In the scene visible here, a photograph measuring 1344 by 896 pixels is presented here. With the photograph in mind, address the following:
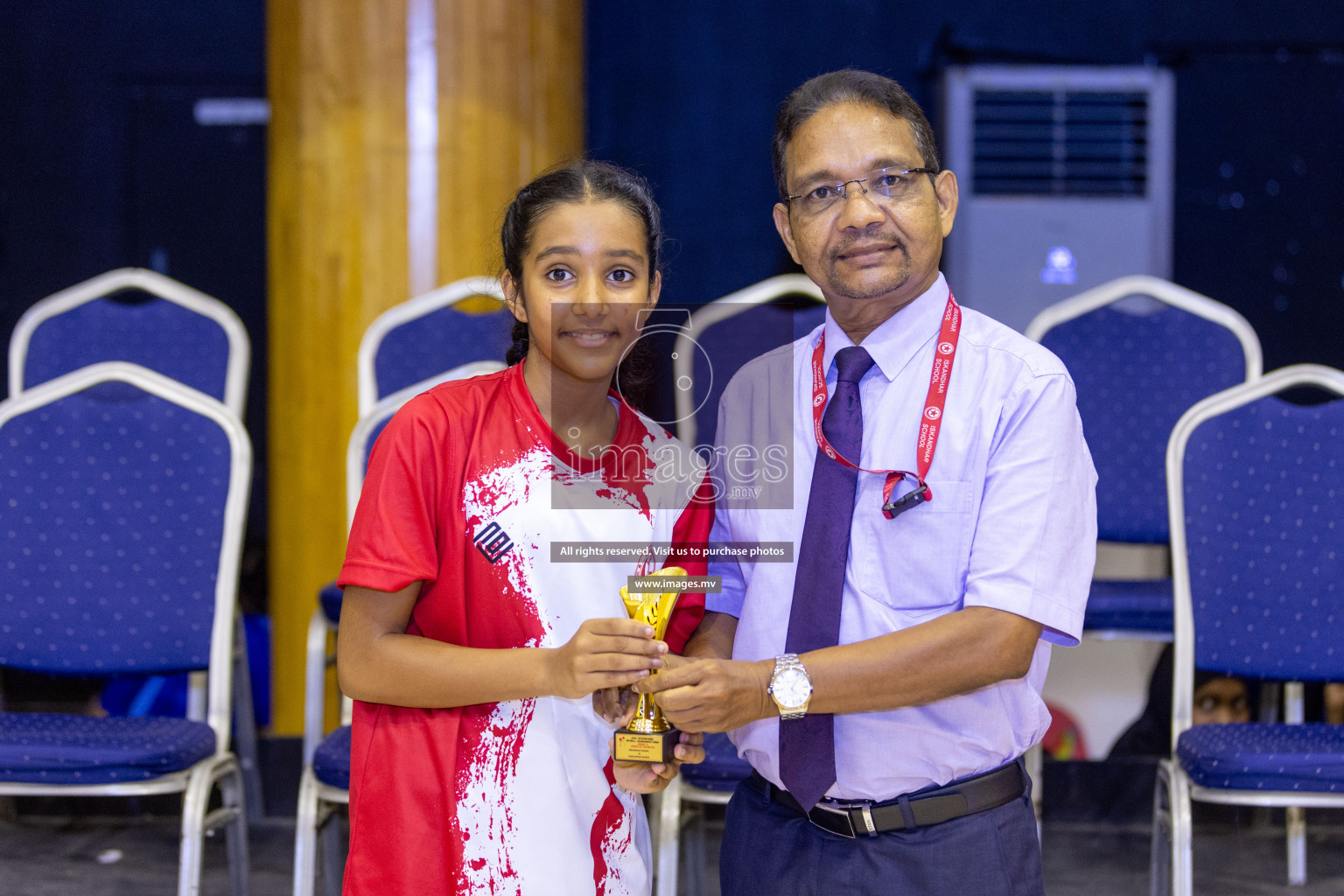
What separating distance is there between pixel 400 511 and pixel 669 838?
3.25 feet

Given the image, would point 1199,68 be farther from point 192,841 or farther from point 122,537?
point 192,841

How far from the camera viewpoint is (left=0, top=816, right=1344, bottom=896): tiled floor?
238 centimetres

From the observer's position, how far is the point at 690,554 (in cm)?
115

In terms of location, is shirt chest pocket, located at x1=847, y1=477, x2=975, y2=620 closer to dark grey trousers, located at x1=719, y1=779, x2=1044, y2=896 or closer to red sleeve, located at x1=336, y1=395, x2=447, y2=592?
dark grey trousers, located at x1=719, y1=779, x2=1044, y2=896

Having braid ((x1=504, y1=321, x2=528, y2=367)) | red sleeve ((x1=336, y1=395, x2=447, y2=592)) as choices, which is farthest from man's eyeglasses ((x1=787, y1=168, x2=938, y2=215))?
red sleeve ((x1=336, y1=395, x2=447, y2=592))

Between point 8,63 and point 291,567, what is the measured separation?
2.93 m

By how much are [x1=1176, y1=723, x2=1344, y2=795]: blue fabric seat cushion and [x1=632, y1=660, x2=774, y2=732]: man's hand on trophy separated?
3.67ft

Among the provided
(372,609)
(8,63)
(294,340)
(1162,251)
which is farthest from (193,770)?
(8,63)

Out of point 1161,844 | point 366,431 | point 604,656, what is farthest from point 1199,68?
point 604,656

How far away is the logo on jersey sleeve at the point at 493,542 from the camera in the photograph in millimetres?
1140

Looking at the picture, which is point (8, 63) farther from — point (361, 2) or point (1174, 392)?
point (1174, 392)

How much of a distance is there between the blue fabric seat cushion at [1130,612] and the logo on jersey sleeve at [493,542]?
154cm

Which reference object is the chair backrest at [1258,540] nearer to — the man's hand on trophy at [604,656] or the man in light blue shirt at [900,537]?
the man in light blue shirt at [900,537]

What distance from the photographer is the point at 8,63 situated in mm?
4707
